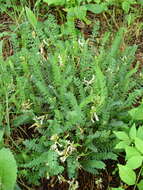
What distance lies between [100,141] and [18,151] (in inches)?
15.9

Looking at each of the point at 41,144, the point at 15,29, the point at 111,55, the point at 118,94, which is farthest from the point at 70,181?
the point at 15,29

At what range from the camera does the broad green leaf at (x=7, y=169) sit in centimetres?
146

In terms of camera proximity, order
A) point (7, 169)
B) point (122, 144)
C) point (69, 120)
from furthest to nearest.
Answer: point (69, 120)
point (122, 144)
point (7, 169)

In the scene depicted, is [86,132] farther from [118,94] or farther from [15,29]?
[15,29]

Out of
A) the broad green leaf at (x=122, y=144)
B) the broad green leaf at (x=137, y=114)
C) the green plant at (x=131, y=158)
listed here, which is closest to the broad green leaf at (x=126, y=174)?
the green plant at (x=131, y=158)

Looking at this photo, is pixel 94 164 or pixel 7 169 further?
pixel 94 164

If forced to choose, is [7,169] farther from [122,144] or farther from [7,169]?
[122,144]

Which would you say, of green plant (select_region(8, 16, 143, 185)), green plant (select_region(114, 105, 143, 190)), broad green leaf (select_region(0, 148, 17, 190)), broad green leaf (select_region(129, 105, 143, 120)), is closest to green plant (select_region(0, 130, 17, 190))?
broad green leaf (select_region(0, 148, 17, 190))

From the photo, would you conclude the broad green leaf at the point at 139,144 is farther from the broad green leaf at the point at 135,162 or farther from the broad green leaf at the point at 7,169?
the broad green leaf at the point at 7,169

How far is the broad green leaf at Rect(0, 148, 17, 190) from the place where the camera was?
1.46 meters

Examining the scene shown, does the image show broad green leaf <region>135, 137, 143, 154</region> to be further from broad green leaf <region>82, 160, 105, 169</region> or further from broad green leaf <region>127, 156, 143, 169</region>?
broad green leaf <region>82, 160, 105, 169</region>

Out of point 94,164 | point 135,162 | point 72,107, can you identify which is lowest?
point 94,164

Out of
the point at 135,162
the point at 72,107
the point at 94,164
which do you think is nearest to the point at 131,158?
the point at 135,162

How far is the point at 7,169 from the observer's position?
1469 mm
